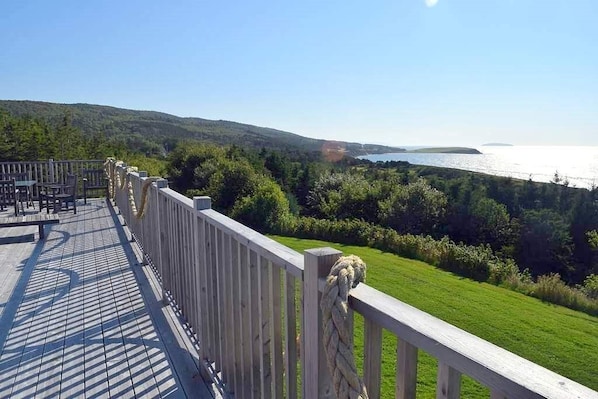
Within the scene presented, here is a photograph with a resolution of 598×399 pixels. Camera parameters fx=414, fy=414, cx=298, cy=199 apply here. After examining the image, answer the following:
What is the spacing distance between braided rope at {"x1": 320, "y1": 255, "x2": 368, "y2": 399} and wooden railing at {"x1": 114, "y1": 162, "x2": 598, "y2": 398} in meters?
0.07

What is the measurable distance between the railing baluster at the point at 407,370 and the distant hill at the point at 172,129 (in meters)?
41.0

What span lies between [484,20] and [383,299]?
1307cm

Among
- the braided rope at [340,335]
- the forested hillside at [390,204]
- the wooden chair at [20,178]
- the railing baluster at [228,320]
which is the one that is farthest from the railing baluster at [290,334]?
the forested hillside at [390,204]

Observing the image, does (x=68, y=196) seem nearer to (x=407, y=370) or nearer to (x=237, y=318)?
(x=237, y=318)

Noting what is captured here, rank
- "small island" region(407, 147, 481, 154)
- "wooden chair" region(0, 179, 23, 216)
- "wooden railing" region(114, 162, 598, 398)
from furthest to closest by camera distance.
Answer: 1. "small island" region(407, 147, 481, 154)
2. "wooden chair" region(0, 179, 23, 216)
3. "wooden railing" region(114, 162, 598, 398)

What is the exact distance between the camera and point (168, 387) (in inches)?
94.3

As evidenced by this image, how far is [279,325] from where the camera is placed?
1.63 meters

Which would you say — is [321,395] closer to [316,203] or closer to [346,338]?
[346,338]

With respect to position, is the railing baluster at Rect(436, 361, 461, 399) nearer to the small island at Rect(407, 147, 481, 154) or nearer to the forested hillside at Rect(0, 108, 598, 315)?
the forested hillside at Rect(0, 108, 598, 315)

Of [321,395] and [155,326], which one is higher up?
[321,395]

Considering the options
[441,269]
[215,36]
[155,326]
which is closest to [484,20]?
[441,269]

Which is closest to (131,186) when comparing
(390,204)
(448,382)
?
(448,382)

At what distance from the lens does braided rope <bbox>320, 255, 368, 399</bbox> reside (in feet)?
3.10

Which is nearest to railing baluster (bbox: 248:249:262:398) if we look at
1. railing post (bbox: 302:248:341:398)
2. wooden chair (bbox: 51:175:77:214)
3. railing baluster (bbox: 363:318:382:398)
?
railing post (bbox: 302:248:341:398)
